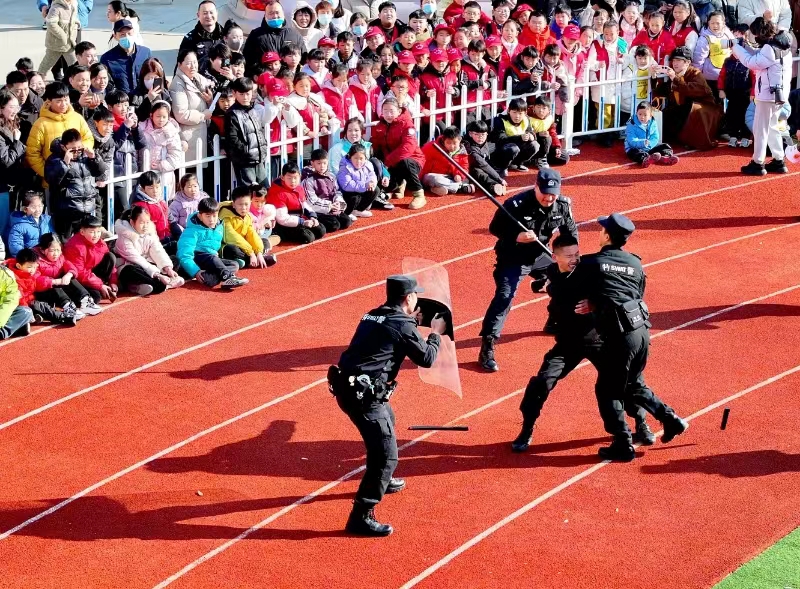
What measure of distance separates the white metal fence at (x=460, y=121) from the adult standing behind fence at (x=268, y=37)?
1588 mm

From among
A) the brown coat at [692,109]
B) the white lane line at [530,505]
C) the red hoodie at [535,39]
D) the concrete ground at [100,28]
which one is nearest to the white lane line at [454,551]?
the white lane line at [530,505]

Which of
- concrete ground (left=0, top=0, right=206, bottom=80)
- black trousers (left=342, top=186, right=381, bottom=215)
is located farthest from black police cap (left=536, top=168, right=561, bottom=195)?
concrete ground (left=0, top=0, right=206, bottom=80)

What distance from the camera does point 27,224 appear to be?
13.3 metres

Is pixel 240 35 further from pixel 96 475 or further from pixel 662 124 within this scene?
pixel 96 475

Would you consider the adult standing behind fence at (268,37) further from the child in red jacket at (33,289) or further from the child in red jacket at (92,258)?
the child in red jacket at (33,289)

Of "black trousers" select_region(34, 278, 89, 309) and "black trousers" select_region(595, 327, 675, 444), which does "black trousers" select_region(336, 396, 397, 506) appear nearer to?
"black trousers" select_region(595, 327, 675, 444)

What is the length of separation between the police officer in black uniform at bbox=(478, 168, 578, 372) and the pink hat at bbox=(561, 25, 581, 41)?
668 centimetres

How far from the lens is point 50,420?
11.2m

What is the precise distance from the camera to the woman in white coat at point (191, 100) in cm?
1509

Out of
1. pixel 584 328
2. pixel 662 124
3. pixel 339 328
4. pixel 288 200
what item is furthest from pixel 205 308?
pixel 662 124

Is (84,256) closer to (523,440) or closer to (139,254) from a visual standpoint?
(139,254)

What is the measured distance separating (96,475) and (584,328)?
3.84 m

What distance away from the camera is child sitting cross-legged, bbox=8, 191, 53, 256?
13.2 m

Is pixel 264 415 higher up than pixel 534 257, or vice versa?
pixel 534 257
